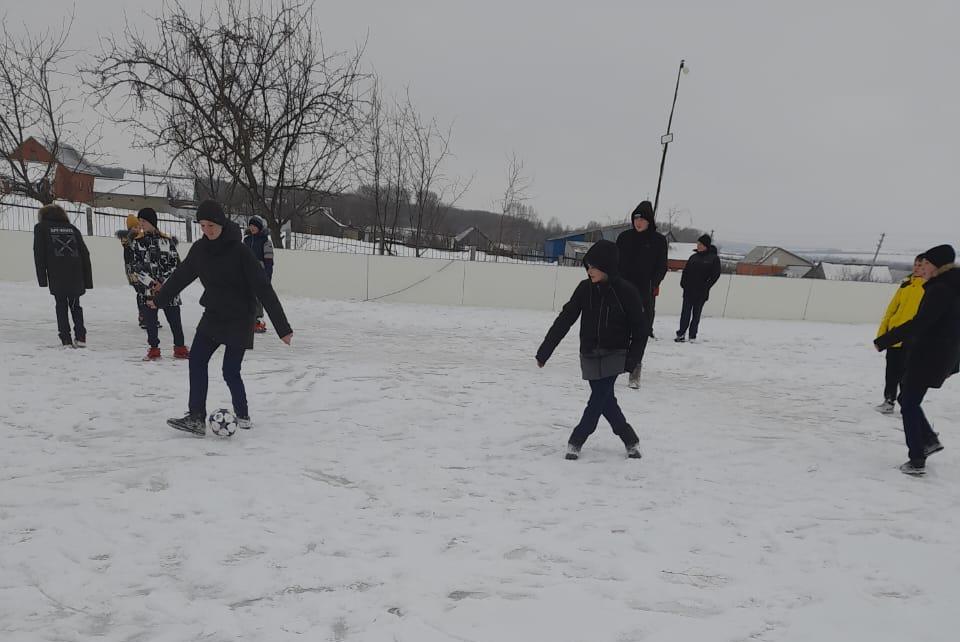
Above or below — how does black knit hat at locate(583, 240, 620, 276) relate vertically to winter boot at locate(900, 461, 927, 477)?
above

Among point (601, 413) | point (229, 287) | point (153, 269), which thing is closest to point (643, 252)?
point (601, 413)

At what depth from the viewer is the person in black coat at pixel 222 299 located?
3.93 meters

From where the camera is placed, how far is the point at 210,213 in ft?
12.7

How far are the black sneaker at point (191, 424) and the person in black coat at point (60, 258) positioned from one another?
11.2 ft

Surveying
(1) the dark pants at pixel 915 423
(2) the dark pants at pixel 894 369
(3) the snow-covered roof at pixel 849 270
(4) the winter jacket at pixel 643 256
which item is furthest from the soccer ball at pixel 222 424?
(3) the snow-covered roof at pixel 849 270

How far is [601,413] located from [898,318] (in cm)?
363

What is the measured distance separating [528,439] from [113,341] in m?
5.93

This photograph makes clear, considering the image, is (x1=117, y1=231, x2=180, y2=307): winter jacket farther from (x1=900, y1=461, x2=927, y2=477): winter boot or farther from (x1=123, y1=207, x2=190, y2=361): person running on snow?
(x1=900, y1=461, x2=927, y2=477): winter boot

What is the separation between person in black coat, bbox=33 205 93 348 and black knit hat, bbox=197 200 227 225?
3583 millimetres

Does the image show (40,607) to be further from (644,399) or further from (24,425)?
(644,399)

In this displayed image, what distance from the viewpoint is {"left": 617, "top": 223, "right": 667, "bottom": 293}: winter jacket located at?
230 inches

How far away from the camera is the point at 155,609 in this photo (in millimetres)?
2215

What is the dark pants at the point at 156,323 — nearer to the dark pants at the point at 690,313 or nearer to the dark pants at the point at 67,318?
the dark pants at the point at 67,318

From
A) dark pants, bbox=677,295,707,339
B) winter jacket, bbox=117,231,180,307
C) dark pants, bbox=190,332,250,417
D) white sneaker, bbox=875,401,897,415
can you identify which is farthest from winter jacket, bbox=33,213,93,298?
white sneaker, bbox=875,401,897,415
